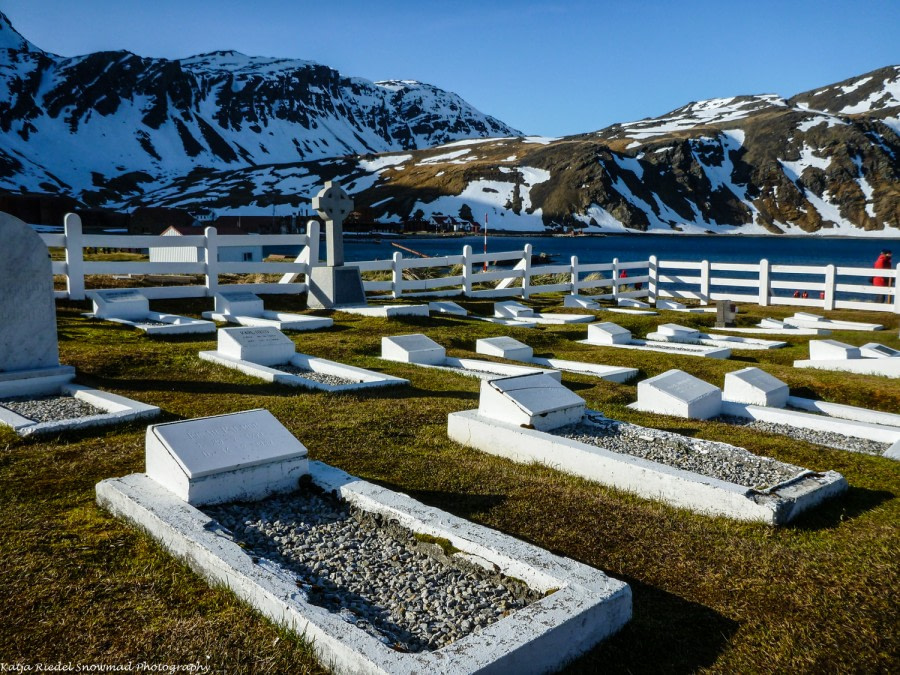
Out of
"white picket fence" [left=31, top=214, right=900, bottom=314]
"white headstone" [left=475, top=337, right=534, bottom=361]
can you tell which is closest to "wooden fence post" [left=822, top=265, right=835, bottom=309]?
"white picket fence" [left=31, top=214, right=900, bottom=314]

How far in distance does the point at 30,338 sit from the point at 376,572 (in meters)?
6.97

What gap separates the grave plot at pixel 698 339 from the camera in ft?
51.3

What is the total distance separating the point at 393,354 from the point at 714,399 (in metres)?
5.21

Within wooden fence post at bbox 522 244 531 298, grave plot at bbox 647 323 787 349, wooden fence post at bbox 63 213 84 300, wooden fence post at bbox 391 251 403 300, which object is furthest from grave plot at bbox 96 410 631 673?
wooden fence post at bbox 522 244 531 298

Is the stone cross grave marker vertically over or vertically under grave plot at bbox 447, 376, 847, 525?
over

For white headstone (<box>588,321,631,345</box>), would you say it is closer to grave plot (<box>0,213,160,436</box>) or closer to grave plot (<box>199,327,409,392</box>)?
grave plot (<box>199,327,409,392</box>)

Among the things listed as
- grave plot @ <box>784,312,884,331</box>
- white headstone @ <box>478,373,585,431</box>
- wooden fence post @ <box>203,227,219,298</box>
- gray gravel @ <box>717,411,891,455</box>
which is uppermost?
wooden fence post @ <box>203,227,219,298</box>

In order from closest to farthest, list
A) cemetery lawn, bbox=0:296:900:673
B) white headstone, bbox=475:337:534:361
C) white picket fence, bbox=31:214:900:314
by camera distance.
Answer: cemetery lawn, bbox=0:296:900:673 → white headstone, bbox=475:337:534:361 → white picket fence, bbox=31:214:900:314

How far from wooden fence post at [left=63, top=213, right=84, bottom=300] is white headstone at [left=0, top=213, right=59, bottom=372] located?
6.98m

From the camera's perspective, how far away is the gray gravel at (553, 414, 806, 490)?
20.4ft

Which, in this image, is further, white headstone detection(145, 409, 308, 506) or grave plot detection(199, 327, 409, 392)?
grave plot detection(199, 327, 409, 392)

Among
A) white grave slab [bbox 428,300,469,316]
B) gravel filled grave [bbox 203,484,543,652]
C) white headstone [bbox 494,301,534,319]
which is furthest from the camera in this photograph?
white headstone [bbox 494,301,534,319]

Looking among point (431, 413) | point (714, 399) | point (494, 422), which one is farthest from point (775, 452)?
point (431, 413)

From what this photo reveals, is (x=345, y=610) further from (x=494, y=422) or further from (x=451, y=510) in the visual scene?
(x=494, y=422)
